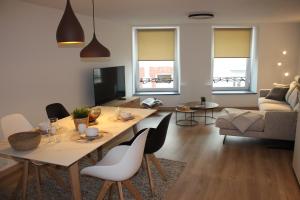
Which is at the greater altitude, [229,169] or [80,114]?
[80,114]

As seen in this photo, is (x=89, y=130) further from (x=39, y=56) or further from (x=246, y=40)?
(x=246, y=40)

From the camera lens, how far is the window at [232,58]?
690cm

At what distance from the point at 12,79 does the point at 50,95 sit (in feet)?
2.51

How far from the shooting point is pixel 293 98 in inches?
200

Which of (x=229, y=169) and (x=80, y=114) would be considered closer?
(x=80, y=114)

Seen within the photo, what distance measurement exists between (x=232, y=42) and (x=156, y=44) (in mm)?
2047

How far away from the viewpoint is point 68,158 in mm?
1965

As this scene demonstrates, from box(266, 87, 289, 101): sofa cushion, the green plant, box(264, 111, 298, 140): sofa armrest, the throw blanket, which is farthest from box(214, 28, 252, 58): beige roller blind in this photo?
the green plant

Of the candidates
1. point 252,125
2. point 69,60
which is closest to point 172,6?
point 69,60

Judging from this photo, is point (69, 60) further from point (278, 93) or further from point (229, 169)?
point (278, 93)

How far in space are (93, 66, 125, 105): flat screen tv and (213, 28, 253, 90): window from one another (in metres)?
2.75

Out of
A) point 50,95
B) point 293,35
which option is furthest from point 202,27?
point 50,95

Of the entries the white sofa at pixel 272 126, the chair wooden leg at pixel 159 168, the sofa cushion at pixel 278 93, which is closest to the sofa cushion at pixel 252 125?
the white sofa at pixel 272 126

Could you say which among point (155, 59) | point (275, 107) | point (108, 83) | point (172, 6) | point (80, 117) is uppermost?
point (172, 6)
